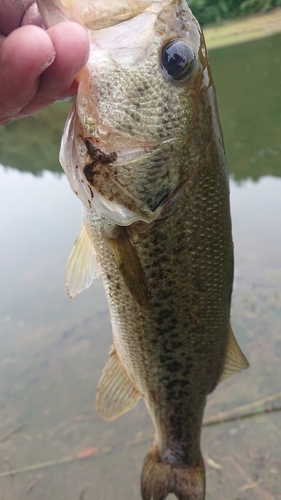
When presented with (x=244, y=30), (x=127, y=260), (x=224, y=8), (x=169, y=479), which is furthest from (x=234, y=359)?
(x=224, y=8)

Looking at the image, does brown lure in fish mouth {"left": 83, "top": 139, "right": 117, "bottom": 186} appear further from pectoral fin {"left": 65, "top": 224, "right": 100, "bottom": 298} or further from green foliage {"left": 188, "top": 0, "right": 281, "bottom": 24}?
green foliage {"left": 188, "top": 0, "right": 281, "bottom": 24}

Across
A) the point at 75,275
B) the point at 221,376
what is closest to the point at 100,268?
the point at 75,275

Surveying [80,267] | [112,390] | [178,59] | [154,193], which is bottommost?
[112,390]

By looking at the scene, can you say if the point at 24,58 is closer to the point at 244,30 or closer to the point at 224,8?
the point at 244,30

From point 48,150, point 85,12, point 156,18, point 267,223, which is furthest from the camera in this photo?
point 48,150

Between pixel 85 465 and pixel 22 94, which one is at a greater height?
pixel 22 94

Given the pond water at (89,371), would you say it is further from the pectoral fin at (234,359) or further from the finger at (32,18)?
the finger at (32,18)

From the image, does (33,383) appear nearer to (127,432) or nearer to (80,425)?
(80,425)
